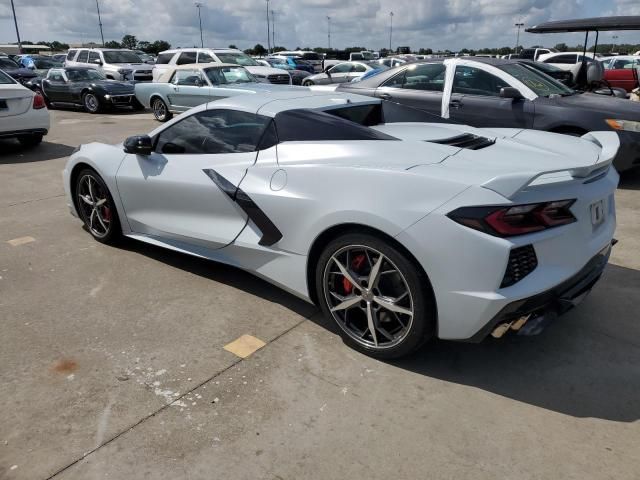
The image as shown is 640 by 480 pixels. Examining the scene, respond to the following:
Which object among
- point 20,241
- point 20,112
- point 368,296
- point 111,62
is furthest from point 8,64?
point 368,296

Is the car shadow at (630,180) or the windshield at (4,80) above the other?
the windshield at (4,80)

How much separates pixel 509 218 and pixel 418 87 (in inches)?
218

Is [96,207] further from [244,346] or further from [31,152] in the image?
[31,152]

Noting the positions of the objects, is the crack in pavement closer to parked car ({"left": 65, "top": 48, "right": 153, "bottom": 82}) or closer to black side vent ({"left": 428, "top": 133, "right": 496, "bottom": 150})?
black side vent ({"left": 428, "top": 133, "right": 496, "bottom": 150})

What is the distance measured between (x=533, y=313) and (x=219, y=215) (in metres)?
2.08

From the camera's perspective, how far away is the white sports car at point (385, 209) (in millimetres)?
2518

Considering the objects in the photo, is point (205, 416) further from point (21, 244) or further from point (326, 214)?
point (21, 244)

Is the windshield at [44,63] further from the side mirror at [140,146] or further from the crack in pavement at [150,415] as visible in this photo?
the crack in pavement at [150,415]

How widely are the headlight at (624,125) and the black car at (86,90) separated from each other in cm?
1313

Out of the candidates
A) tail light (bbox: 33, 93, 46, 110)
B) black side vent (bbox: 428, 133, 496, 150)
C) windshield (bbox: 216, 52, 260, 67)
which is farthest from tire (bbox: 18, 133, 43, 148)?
black side vent (bbox: 428, 133, 496, 150)

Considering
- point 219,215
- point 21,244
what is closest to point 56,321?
point 219,215

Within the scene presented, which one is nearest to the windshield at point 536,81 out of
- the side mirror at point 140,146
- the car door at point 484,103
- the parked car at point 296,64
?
the car door at point 484,103

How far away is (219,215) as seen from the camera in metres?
3.64

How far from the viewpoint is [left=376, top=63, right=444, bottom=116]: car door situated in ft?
24.4
